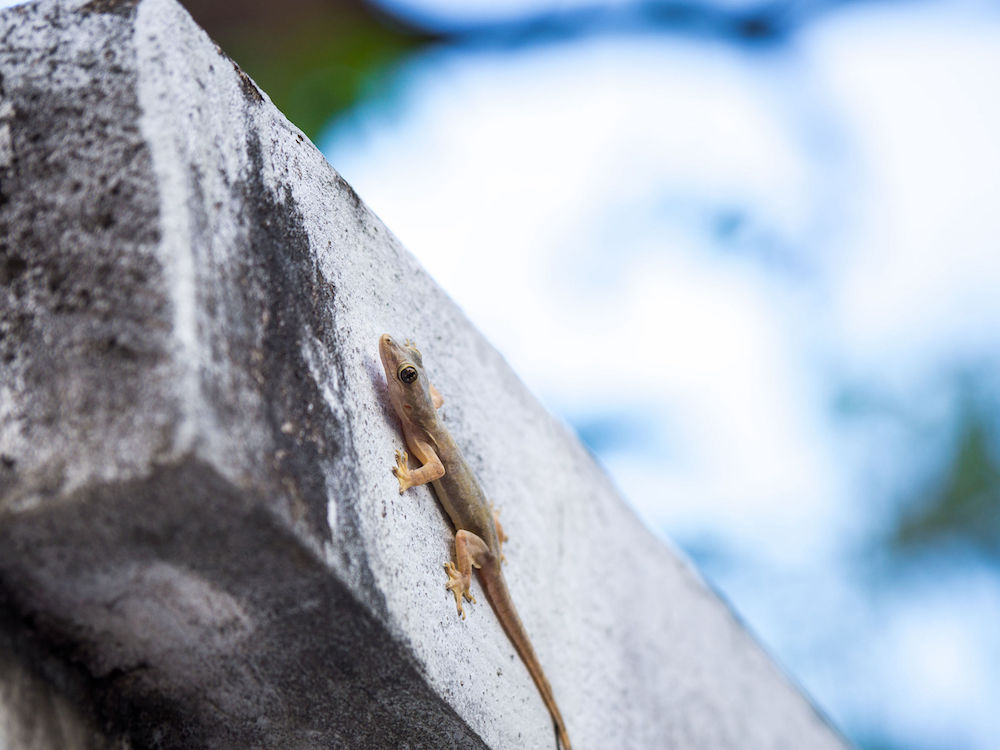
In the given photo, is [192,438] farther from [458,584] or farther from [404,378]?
[458,584]

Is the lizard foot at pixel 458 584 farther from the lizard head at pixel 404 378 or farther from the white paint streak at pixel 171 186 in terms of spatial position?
the white paint streak at pixel 171 186

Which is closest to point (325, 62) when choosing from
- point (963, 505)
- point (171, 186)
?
point (171, 186)

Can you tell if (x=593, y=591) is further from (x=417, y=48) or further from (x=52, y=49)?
(x=417, y=48)

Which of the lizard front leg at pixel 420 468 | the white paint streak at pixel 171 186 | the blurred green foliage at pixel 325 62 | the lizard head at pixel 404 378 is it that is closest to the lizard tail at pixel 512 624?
the lizard front leg at pixel 420 468

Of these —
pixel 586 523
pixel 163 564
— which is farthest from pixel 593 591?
pixel 163 564

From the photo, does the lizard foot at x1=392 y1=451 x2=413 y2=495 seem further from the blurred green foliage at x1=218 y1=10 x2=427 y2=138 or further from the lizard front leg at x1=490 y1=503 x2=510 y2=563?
the blurred green foliage at x1=218 y1=10 x2=427 y2=138

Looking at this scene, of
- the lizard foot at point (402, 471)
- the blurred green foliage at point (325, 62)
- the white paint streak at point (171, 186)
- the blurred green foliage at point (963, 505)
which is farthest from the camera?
the blurred green foliage at point (963, 505)

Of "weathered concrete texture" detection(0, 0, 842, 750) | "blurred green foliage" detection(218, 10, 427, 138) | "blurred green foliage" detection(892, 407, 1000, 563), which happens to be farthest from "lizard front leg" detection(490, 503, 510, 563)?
"blurred green foliage" detection(892, 407, 1000, 563)
